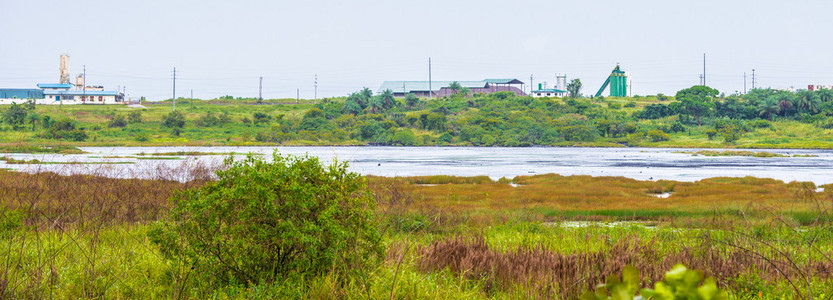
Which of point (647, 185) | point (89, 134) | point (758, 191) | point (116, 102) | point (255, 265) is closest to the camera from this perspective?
point (255, 265)

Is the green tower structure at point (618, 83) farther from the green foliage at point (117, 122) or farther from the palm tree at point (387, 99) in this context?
the green foliage at point (117, 122)

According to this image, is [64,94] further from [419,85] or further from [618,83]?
[618,83]

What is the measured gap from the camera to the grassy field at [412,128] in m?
93.9

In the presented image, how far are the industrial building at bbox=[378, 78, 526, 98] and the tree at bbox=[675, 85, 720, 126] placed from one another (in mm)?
38060

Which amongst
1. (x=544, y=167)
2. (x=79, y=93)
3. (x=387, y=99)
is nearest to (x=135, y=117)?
(x=79, y=93)

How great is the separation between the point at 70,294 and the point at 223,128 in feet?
340

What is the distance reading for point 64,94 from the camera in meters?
129

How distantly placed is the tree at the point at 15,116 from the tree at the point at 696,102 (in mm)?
102519

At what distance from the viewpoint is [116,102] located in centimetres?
13412

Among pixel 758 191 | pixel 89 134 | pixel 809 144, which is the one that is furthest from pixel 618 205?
pixel 89 134

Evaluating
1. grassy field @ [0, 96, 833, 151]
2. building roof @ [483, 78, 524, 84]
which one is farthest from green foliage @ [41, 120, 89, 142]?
building roof @ [483, 78, 524, 84]

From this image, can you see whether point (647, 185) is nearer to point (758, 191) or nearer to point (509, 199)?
point (758, 191)

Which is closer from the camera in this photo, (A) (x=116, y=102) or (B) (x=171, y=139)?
(B) (x=171, y=139)

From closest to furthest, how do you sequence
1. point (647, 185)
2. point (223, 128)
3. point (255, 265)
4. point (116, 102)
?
point (255, 265) < point (647, 185) < point (223, 128) < point (116, 102)
